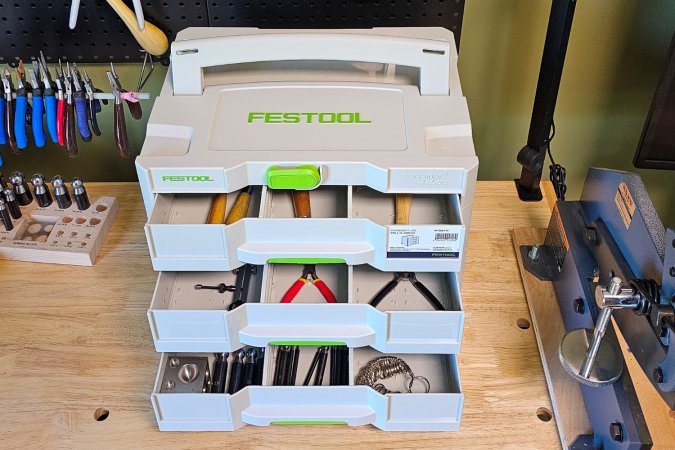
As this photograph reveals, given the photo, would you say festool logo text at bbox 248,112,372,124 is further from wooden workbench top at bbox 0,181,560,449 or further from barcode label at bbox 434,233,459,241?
wooden workbench top at bbox 0,181,560,449

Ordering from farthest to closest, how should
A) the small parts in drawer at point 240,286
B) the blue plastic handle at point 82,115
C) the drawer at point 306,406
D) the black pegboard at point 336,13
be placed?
the black pegboard at point 336,13 < the blue plastic handle at point 82,115 < the small parts in drawer at point 240,286 < the drawer at point 306,406

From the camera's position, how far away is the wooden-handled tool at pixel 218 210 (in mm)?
985

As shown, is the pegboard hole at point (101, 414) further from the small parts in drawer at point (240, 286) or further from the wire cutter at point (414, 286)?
the wire cutter at point (414, 286)

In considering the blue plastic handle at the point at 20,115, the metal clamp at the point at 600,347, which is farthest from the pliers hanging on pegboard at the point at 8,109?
the metal clamp at the point at 600,347

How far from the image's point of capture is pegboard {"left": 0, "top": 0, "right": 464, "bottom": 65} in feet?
4.15

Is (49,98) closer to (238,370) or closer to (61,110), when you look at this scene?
(61,110)

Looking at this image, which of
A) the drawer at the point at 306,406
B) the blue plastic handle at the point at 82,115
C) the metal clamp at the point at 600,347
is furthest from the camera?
the blue plastic handle at the point at 82,115

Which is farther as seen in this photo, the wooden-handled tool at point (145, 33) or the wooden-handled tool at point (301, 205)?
the wooden-handled tool at point (145, 33)

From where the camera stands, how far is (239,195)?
103 centimetres

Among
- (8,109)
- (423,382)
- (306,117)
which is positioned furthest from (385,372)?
(8,109)

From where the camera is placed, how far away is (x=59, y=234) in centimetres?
124

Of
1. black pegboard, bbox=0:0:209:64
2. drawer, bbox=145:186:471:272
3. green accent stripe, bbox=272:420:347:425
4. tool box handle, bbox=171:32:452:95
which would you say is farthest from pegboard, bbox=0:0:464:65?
green accent stripe, bbox=272:420:347:425

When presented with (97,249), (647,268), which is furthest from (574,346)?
(97,249)

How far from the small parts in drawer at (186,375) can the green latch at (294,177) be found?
299 mm
